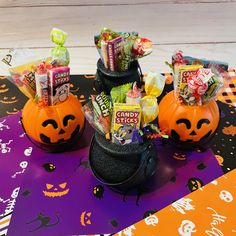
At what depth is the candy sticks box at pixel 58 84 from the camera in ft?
2.26

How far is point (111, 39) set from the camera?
0.76 metres

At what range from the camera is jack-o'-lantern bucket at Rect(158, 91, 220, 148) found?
74 centimetres

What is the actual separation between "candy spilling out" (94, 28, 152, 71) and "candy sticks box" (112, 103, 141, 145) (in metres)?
0.17

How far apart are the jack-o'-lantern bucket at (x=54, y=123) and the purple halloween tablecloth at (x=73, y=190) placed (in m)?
0.04

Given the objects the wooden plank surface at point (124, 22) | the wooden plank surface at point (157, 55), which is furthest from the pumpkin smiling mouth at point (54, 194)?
the wooden plank surface at point (124, 22)

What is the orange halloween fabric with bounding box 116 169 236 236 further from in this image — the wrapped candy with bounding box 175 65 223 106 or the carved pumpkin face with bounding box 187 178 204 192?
the wrapped candy with bounding box 175 65 223 106

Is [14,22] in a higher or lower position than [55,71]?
lower

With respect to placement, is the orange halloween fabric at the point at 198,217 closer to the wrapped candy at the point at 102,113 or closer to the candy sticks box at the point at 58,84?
the wrapped candy at the point at 102,113

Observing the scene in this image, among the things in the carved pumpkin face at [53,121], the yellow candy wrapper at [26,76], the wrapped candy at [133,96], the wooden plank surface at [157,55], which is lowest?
the wooden plank surface at [157,55]

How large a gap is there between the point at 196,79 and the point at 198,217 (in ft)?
0.80

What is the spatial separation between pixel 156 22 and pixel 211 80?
0.91 m

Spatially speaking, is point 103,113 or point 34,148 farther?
point 34,148

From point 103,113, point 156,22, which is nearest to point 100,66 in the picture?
point 103,113

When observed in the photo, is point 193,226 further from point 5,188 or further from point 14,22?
point 14,22
